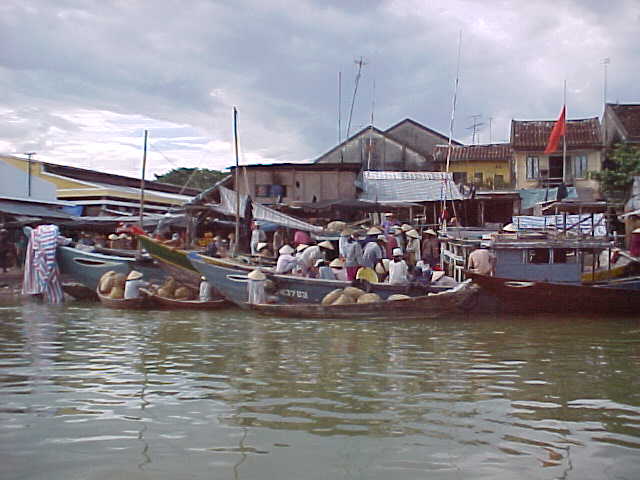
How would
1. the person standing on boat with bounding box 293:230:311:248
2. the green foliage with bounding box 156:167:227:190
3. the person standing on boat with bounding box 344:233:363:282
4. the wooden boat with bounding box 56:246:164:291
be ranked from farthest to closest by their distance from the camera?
the green foliage with bounding box 156:167:227:190 → the person standing on boat with bounding box 293:230:311:248 → the wooden boat with bounding box 56:246:164:291 → the person standing on boat with bounding box 344:233:363:282

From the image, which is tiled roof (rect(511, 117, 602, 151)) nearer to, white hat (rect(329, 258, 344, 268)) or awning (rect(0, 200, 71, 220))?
white hat (rect(329, 258, 344, 268))

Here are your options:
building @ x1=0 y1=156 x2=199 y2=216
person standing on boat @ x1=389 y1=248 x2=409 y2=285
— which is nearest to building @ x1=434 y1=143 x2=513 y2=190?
building @ x1=0 y1=156 x2=199 y2=216

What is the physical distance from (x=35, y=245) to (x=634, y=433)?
15.4 metres

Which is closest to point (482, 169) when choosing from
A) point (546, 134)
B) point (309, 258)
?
point (546, 134)

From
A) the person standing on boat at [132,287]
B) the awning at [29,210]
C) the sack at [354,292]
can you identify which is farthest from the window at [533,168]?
the awning at [29,210]

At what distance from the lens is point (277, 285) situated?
13773 millimetres

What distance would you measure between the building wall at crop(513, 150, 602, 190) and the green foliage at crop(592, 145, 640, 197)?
5.80ft

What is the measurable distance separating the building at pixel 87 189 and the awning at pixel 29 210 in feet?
6.28

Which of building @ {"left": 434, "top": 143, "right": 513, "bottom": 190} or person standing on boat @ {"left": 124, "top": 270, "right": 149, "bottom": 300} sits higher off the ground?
building @ {"left": 434, "top": 143, "right": 513, "bottom": 190}

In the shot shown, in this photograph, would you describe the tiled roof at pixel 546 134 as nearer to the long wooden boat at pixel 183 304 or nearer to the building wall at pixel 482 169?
the building wall at pixel 482 169

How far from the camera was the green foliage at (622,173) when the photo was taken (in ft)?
69.9

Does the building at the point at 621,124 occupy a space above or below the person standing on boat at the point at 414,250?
above

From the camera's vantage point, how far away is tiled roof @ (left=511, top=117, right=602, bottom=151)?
973 inches

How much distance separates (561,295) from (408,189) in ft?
34.4
